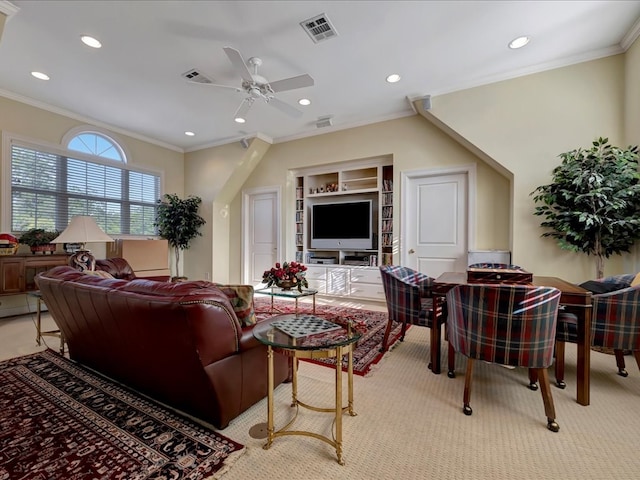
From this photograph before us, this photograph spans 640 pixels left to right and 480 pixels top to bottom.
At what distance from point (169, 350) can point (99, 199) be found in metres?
4.90

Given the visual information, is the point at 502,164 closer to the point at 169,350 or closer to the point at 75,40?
the point at 169,350

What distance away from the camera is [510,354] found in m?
1.73

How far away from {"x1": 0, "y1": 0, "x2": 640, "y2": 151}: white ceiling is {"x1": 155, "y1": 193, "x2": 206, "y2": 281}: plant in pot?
6.41 feet

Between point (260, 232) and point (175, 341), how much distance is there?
480 centimetres

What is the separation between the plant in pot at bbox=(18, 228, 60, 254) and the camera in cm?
393

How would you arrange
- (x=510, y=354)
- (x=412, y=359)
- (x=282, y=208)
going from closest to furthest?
(x=510, y=354), (x=412, y=359), (x=282, y=208)

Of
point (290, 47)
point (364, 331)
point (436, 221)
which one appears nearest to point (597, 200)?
point (436, 221)

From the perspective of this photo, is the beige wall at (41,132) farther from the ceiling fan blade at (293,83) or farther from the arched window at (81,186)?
the ceiling fan blade at (293,83)

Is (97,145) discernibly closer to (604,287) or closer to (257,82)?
(257,82)

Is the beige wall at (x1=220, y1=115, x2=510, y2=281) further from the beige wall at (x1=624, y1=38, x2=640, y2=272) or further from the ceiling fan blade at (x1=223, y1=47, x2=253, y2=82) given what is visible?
the ceiling fan blade at (x1=223, y1=47, x2=253, y2=82)

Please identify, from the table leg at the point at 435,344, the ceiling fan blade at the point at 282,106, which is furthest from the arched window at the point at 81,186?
the table leg at the point at 435,344

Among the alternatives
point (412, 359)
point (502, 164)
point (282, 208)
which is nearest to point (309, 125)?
point (282, 208)

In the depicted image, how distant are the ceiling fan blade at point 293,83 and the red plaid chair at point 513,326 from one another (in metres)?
2.34

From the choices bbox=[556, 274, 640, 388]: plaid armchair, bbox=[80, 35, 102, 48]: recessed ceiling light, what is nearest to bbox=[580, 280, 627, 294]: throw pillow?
bbox=[556, 274, 640, 388]: plaid armchair
